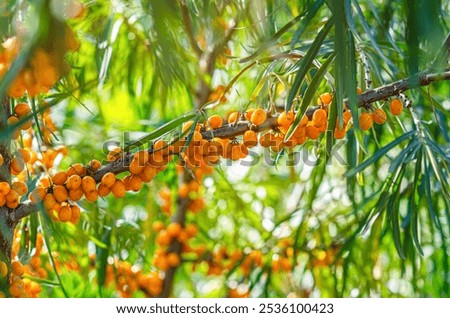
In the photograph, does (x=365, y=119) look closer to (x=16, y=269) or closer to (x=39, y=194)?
(x=39, y=194)

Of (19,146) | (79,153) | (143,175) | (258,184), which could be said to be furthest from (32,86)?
(258,184)

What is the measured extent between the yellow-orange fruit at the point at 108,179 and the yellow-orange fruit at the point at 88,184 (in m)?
0.01

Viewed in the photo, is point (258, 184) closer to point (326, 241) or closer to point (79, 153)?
point (326, 241)

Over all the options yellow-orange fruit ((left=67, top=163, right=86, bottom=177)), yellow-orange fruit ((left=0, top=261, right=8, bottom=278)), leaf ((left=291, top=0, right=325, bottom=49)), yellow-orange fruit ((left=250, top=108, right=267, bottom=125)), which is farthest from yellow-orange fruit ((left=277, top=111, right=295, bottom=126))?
yellow-orange fruit ((left=0, top=261, right=8, bottom=278))

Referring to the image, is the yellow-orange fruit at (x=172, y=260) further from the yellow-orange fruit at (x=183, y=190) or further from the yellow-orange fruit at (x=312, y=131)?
the yellow-orange fruit at (x=312, y=131)

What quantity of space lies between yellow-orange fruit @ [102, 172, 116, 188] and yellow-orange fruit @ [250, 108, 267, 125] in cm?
18

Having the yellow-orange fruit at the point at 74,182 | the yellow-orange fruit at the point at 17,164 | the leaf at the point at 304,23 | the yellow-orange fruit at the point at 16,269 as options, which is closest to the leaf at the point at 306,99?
the leaf at the point at 304,23

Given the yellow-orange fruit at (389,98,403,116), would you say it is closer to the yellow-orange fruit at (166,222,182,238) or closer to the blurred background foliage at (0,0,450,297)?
the blurred background foliage at (0,0,450,297)

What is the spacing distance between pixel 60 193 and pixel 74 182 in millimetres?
24

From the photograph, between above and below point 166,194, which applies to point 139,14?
above

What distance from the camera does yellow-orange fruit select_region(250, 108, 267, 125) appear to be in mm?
→ 851

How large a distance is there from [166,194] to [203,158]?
3.59 ft

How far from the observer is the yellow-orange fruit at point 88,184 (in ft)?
2.79
